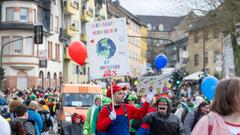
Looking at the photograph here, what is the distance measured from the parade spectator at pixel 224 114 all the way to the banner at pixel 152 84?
5834 millimetres

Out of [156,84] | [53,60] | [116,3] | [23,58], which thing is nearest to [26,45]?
[23,58]

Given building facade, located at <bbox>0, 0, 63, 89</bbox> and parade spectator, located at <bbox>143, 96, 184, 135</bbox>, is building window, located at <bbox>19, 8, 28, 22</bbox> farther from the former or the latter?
parade spectator, located at <bbox>143, 96, 184, 135</bbox>

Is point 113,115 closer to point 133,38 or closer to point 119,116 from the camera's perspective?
point 119,116

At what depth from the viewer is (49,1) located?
5672 centimetres

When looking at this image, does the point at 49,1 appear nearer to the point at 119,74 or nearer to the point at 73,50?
the point at 73,50

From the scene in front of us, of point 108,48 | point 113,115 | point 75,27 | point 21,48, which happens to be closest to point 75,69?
point 75,27

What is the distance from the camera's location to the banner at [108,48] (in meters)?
9.68

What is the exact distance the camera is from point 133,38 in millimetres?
105875

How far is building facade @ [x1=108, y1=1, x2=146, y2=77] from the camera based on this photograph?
10019 cm

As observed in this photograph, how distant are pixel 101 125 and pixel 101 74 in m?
1.58

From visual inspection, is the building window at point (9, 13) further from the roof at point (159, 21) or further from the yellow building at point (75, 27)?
the roof at point (159, 21)

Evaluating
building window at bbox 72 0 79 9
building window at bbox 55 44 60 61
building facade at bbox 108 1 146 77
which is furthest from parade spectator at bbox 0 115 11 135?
building facade at bbox 108 1 146 77

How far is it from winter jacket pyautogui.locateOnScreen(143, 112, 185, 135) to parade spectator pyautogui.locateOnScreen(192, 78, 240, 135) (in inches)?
154

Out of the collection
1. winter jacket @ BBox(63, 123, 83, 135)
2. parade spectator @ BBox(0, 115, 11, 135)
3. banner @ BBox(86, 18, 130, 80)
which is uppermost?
banner @ BBox(86, 18, 130, 80)
